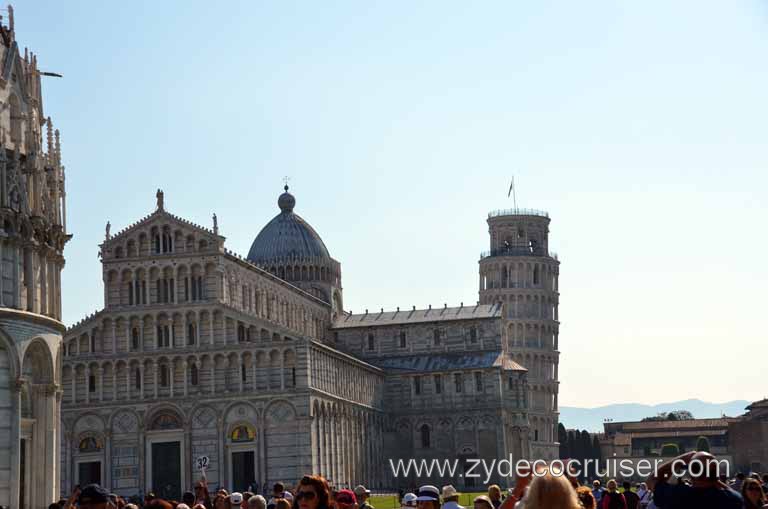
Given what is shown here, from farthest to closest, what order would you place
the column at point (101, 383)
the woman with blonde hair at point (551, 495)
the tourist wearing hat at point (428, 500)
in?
the column at point (101, 383) < the tourist wearing hat at point (428, 500) < the woman with blonde hair at point (551, 495)

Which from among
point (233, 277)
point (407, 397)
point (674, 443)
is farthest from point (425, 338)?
point (674, 443)

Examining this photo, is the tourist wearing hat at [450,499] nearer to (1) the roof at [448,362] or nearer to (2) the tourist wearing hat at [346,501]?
(2) the tourist wearing hat at [346,501]

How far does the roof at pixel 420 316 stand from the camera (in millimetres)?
113500

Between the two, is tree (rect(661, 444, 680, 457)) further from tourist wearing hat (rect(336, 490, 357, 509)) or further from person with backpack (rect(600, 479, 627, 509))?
tourist wearing hat (rect(336, 490, 357, 509))

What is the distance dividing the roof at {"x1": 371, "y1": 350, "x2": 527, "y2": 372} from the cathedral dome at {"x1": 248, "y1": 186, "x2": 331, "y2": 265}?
1031cm

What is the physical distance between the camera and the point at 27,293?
40.2 metres

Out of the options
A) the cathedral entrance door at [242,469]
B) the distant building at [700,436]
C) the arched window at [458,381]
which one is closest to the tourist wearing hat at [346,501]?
the cathedral entrance door at [242,469]

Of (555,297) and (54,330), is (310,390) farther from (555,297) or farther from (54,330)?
(555,297)

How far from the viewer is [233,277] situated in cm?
9300

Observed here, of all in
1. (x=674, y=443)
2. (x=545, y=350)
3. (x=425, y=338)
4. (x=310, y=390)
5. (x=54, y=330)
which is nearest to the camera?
(x=54, y=330)

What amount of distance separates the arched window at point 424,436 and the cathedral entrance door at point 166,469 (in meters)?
23.7

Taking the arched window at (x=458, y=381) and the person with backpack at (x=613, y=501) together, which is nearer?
the person with backpack at (x=613, y=501)

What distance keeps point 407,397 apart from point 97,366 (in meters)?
26.9

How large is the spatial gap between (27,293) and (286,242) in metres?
75.1
